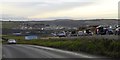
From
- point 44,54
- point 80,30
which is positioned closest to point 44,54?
point 44,54

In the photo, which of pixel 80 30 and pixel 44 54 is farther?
pixel 80 30

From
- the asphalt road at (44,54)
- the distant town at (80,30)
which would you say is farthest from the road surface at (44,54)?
the distant town at (80,30)

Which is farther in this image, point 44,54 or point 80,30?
point 80,30

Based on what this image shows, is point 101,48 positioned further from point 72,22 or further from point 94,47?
point 72,22

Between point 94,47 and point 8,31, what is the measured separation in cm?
14144

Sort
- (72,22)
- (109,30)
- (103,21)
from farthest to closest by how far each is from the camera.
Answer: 1. (72,22)
2. (103,21)
3. (109,30)

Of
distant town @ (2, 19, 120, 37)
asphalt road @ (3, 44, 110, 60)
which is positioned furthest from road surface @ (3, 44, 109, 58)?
distant town @ (2, 19, 120, 37)

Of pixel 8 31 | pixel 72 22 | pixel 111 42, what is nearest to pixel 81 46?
pixel 111 42

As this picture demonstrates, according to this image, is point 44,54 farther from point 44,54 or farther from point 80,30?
point 80,30

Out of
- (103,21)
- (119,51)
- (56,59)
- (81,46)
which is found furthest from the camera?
(103,21)

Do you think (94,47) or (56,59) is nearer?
(56,59)

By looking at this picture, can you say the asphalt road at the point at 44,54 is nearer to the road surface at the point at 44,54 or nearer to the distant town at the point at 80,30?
the road surface at the point at 44,54

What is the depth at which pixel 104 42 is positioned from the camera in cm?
2797

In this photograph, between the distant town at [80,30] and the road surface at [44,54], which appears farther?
the distant town at [80,30]
